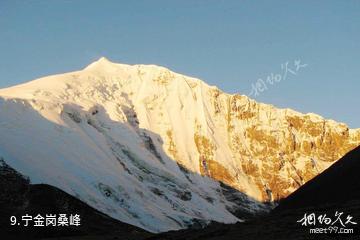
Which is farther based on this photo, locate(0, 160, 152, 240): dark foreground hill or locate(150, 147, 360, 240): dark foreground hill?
locate(0, 160, 152, 240): dark foreground hill

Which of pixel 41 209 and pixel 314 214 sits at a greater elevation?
pixel 41 209

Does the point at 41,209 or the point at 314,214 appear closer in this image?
the point at 314,214

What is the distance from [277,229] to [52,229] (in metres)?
86.0

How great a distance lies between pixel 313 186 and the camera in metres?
87.8

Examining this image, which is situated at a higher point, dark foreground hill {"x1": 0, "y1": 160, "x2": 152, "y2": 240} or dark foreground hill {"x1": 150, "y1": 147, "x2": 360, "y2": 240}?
dark foreground hill {"x1": 0, "y1": 160, "x2": 152, "y2": 240}

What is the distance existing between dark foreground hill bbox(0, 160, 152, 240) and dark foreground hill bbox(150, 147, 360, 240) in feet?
169

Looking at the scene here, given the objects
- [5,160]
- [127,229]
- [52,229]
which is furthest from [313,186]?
[5,160]

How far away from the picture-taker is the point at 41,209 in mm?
143875

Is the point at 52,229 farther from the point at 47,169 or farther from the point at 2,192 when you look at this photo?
the point at 47,169

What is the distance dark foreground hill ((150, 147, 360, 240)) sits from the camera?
43.3 meters

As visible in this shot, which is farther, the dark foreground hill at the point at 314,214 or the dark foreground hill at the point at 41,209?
the dark foreground hill at the point at 41,209

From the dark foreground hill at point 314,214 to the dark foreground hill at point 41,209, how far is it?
51643 mm

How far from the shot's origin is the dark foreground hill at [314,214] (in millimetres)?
43281

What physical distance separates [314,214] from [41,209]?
106921 millimetres
